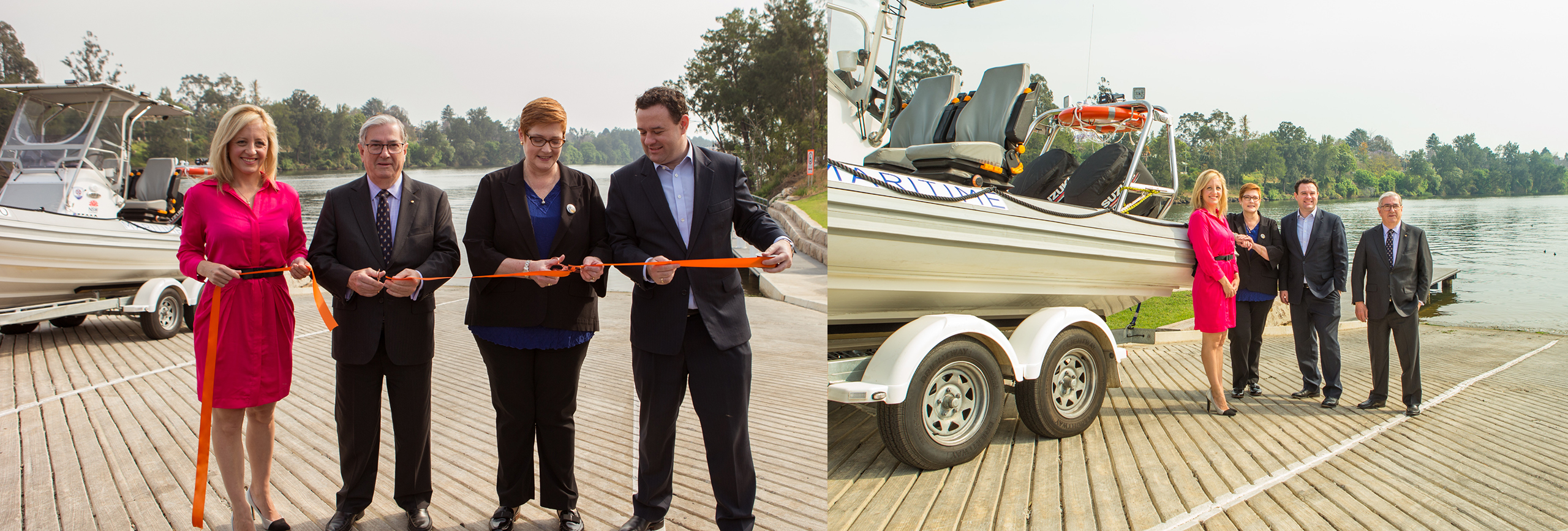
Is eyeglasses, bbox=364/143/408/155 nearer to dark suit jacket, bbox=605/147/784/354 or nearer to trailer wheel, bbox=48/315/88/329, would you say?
dark suit jacket, bbox=605/147/784/354

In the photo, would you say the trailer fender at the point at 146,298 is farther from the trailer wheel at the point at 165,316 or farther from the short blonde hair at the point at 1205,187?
the short blonde hair at the point at 1205,187

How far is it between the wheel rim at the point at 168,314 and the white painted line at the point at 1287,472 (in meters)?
7.94

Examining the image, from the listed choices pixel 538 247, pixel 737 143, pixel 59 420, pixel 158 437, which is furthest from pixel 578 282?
pixel 737 143

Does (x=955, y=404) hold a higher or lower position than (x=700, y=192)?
lower

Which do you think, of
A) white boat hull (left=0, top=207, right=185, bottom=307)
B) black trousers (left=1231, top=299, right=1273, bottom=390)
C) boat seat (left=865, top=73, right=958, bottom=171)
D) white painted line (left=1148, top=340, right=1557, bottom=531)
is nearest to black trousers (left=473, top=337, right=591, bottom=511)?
boat seat (left=865, top=73, right=958, bottom=171)

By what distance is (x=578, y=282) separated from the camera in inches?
88.5

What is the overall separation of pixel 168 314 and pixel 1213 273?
8247 millimetres

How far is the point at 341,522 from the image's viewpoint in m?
2.34

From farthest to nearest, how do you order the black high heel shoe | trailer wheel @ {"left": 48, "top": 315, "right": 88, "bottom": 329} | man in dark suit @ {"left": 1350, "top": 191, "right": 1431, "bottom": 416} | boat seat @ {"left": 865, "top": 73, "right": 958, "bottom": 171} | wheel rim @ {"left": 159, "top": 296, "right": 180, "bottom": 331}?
trailer wheel @ {"left": 48, "top": 315, "right": 88, "bottom": 329} < wheel rim @ {"left": 159, "top": 296, "right": 180, "bottom": 331} < the black high heel shoe < man in dark suit @ {"left": 1350, "top": 191, "right": 1431, "bottom": 416} < boat seat @ {"left": 865, "top": 73, "right": 958, "bottom": 171}

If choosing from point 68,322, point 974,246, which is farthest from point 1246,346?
point 68,322

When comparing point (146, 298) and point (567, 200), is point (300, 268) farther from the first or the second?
point (146, 298)

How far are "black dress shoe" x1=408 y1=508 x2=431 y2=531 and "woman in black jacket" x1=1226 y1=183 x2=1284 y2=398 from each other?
3.48 metres

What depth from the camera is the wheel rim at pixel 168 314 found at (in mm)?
6562

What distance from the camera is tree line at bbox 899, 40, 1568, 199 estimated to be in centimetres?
285
